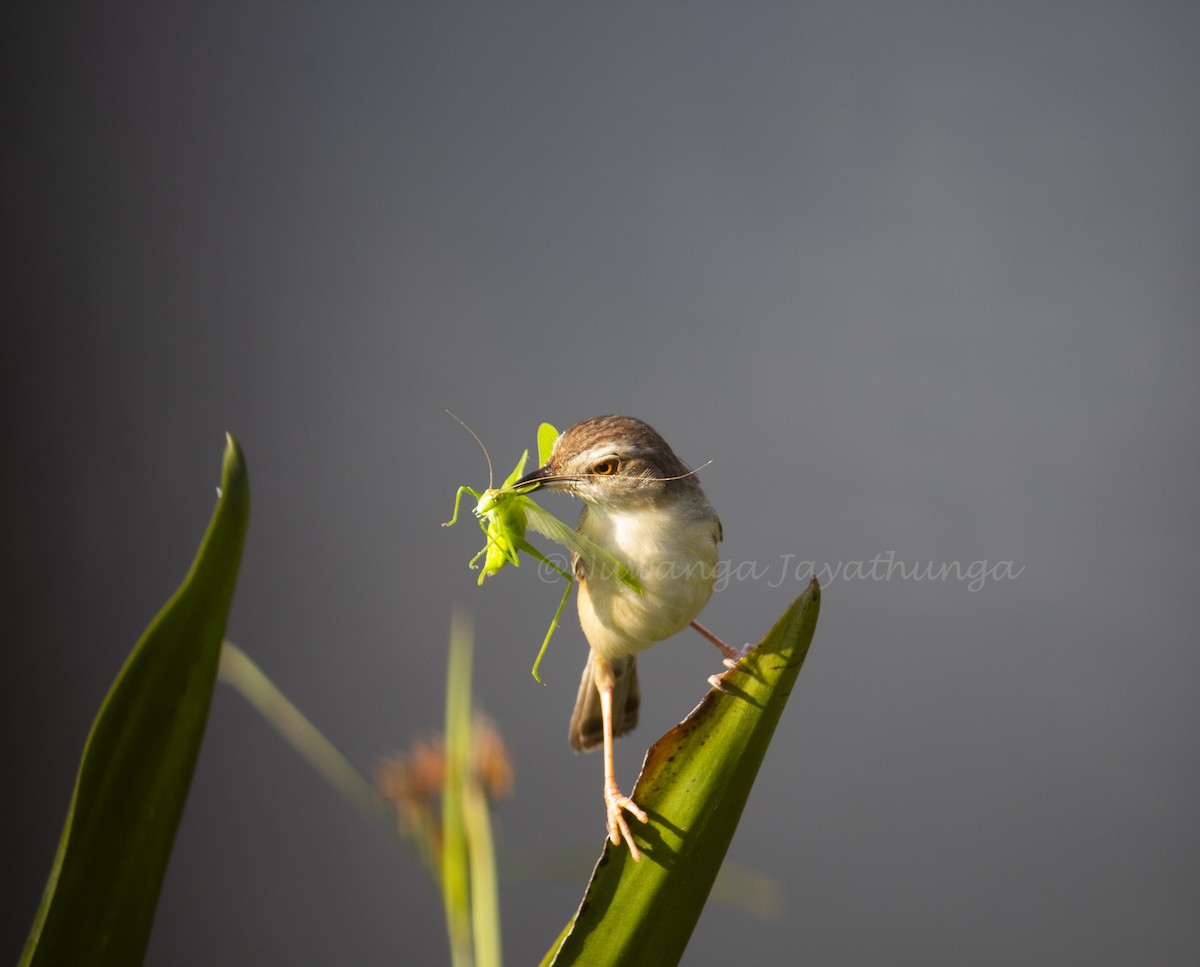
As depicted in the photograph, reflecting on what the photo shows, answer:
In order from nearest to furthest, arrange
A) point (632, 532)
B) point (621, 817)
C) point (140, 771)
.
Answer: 1. point (140, 771)
2. point (621, 817)
3. point (632, 532)

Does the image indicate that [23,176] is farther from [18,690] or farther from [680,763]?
[680,763]

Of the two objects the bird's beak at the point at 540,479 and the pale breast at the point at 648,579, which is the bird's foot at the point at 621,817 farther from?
the bird's beak at the point at 540,479

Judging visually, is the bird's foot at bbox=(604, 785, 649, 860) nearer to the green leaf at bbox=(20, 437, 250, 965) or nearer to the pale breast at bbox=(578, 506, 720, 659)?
the pale breast at bbox=(578, 506, 720, 659)

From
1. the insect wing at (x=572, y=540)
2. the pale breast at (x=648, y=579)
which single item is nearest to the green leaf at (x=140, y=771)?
the insect wing at (x=572, y=540)

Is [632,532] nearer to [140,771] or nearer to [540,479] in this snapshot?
[540,479]

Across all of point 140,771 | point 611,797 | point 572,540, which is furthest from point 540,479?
point 140,771

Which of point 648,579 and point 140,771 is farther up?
point 648,579

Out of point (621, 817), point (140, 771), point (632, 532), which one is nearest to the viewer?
point (140, 771)

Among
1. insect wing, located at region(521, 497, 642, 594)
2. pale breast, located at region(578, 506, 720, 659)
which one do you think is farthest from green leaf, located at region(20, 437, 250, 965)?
pale breast, located at region(578, 506, 720, 659)
